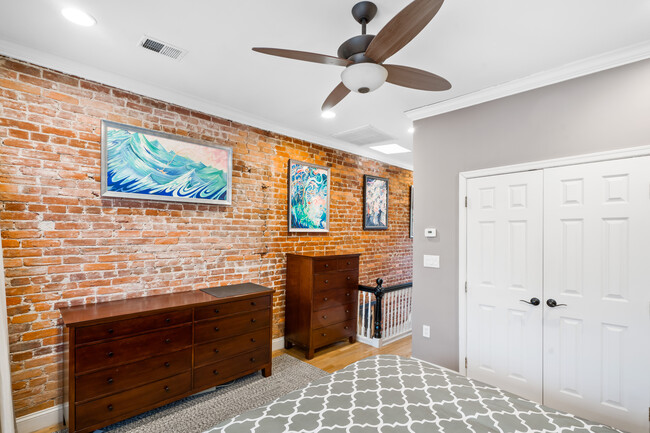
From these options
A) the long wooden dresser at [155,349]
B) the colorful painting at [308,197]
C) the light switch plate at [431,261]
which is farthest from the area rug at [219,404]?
the colorful painting at [308,197]

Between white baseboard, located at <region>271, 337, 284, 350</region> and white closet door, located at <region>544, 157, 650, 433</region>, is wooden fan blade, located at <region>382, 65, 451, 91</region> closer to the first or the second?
white closet door, located at <region>544, 157, 650, 433</region>

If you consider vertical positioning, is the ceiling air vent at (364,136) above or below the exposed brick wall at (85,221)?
above

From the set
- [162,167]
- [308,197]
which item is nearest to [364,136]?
[308,197]

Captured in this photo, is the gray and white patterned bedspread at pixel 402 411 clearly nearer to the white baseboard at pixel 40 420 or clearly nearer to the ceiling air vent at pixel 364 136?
the white baseboard at pixel 40 420

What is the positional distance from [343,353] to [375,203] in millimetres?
2464

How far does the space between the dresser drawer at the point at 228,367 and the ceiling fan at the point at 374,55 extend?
253 cm

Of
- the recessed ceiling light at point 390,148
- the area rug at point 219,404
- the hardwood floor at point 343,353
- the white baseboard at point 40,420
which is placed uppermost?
the recessed ceiling light at point 390,148

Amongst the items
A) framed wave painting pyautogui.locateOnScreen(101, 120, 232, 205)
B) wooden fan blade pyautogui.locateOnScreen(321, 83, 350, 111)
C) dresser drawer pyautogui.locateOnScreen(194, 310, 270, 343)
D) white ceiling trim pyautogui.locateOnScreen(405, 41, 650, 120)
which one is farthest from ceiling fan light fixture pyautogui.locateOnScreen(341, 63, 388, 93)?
dresser drawer pyautogui.locateOnScreen(194, 310, 270, 343)

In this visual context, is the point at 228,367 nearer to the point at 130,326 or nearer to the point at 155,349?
the point at 155,349

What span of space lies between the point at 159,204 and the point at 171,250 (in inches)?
17.6

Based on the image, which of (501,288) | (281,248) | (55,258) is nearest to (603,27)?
(501,288)

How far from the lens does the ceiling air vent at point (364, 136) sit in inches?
156

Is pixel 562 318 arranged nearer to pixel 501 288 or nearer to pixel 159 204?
pixel 501 288

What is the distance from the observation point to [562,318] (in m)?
2.42
